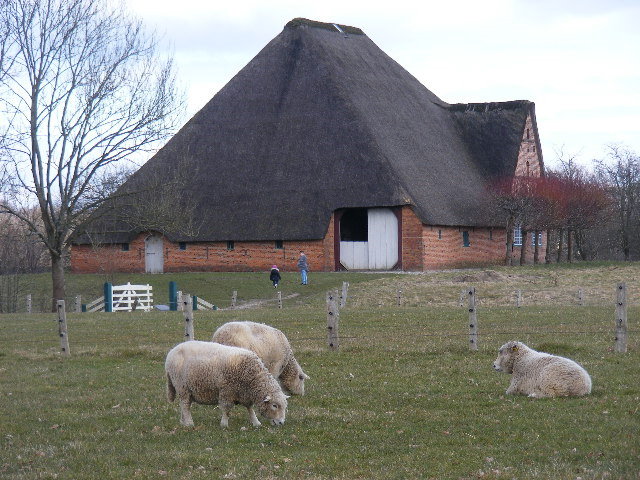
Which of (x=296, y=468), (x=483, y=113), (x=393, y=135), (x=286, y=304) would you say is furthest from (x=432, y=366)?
(x=483, y=113)

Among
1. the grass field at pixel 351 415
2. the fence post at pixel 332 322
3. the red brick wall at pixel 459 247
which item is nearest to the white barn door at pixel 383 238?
the red brick wall at pixel 459 247

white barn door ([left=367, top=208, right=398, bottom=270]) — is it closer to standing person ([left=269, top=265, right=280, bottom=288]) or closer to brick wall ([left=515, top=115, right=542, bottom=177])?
standing person ([left=269, top=265, right=280, bottom=288])

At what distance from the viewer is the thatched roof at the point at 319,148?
51.4m

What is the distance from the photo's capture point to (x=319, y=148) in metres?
53.4

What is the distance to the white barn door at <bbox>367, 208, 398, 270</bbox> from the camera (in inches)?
2018

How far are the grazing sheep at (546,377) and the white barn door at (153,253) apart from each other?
42935 millimetres

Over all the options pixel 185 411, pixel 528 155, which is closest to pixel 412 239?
pixel 528 155

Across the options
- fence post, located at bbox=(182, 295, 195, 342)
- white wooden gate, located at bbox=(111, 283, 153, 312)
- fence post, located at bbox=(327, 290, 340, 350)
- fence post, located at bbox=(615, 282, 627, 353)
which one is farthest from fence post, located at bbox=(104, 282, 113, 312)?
fence post, located at bbox=(615, 282, 627, 353)

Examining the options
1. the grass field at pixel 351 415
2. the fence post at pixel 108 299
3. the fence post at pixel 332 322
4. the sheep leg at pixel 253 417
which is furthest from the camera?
the fence post at pixel 108 299

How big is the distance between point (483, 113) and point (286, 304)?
32.5 metres

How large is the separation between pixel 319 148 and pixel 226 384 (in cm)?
4218

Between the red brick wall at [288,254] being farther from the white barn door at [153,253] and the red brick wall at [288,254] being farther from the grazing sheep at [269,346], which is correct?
the grazing sheep at [269,346]

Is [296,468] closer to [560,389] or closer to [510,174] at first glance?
[560,389]

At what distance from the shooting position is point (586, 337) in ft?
69.6
